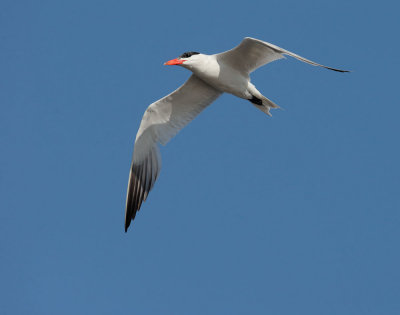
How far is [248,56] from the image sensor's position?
9.59m

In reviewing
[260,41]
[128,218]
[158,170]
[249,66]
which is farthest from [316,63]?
[128,218]

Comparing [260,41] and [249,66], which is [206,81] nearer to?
[249,66]

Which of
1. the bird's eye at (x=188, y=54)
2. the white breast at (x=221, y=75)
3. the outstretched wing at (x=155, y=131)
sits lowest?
the outstretched wing at (x=155, y=131)

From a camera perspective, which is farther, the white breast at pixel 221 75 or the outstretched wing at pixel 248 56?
the white breast at pixel 221 75

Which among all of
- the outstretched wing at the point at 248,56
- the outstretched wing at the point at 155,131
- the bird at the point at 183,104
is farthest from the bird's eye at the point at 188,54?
the outstretched wing at the point at 155,131

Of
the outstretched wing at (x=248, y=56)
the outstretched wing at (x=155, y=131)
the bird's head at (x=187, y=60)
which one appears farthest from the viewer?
→ the outstretched wing at (x=155, y=131)

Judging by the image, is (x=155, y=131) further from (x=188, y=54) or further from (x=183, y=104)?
(x=188, y=54)

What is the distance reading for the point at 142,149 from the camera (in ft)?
36.0

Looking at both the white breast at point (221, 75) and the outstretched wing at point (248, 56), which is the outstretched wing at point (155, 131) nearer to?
the white breast at point (221, 75)

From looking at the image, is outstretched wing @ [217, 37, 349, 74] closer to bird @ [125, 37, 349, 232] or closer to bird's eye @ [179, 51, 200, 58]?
bird @ [125, 37, 349, 232]

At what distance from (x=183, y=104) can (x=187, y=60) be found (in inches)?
48.3

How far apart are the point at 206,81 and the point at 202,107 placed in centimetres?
85

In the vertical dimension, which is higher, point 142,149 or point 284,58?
point 284,58

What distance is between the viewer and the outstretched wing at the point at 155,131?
1076cm
